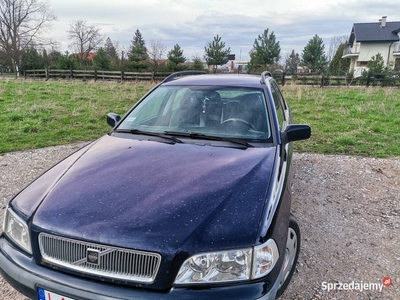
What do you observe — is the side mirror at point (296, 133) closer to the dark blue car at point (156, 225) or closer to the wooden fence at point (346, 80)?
the dark blue car at point (156, 225)

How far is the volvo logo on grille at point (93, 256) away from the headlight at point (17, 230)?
0.42 m

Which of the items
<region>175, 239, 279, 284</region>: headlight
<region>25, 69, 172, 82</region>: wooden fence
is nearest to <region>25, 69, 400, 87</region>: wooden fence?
<region>25, 69, 172, 82</region>: wooden fence

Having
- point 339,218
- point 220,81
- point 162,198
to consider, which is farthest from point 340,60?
point 162,198

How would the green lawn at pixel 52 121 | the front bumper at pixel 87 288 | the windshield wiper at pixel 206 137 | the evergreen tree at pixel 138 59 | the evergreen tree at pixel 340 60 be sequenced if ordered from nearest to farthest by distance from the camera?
the front bumper at pixel 87 288
the windshield wiper at pixel 206 137
the green lawn at pixel 52 121
the evergreen tree at pixel 138 59
the evergreen tree at pixel 340 60

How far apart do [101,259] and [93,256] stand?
0.16 ft

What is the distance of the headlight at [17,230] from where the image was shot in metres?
1.73

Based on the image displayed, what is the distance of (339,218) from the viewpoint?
3.38m

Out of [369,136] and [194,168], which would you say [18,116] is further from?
[369,136]

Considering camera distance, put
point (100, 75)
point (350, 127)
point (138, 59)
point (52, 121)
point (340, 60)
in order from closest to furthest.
A: point (350, 127) → point (52, 121) → point (100, 75) → point (138, 59) → point (340, 60)

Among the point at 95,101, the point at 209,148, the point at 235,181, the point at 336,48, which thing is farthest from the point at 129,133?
the point at 336,48

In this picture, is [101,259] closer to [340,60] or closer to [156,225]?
[156,225]

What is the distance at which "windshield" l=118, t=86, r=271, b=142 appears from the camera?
8.99 ft

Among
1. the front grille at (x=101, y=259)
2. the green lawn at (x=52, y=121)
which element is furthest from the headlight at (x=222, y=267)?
the green lawn at (x=52, y=121)

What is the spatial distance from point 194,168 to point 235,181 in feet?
1.07
